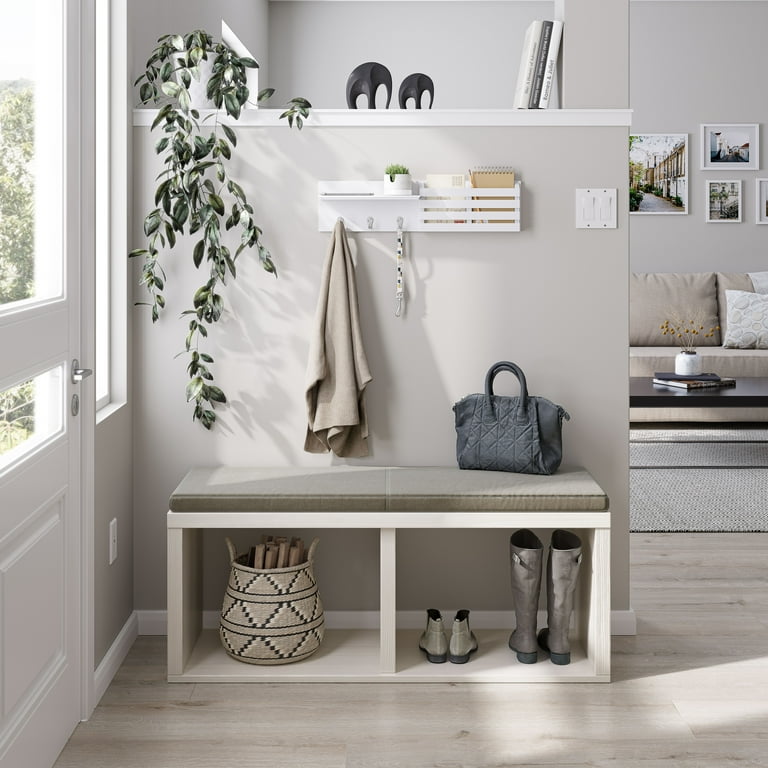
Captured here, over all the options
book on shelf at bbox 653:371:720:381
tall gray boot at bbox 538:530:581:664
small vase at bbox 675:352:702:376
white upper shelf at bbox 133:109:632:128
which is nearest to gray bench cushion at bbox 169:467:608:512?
tall gray boot at bbox 538:530:581:664

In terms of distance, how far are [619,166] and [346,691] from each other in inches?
65.3

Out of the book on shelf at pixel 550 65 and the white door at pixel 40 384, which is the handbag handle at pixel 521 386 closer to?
the book on shelf at pixel 550 65

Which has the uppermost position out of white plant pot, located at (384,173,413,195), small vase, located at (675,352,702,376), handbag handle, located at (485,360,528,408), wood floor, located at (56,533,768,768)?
white plant pot, located at (384,173,413,195)

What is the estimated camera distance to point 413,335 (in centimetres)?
288

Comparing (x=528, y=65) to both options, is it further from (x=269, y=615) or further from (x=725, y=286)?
(x=725, y=286)

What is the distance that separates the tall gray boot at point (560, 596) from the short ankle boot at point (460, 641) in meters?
0.22

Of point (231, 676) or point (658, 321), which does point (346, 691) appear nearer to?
point (231, 676)

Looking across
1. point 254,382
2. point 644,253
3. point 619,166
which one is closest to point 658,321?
point 644,253

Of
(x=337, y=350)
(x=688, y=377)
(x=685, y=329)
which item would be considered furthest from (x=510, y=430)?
(x=685, y=329)

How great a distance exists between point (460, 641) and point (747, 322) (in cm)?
441

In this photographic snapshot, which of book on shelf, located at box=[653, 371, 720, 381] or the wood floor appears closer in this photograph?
the wood floor

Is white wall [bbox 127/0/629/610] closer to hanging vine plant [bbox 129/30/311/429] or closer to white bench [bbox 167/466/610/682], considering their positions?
hanging vine plant [bbox 129/30/311/429]

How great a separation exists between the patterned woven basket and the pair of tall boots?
22.4 inches

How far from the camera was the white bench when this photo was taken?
2.55 meters
